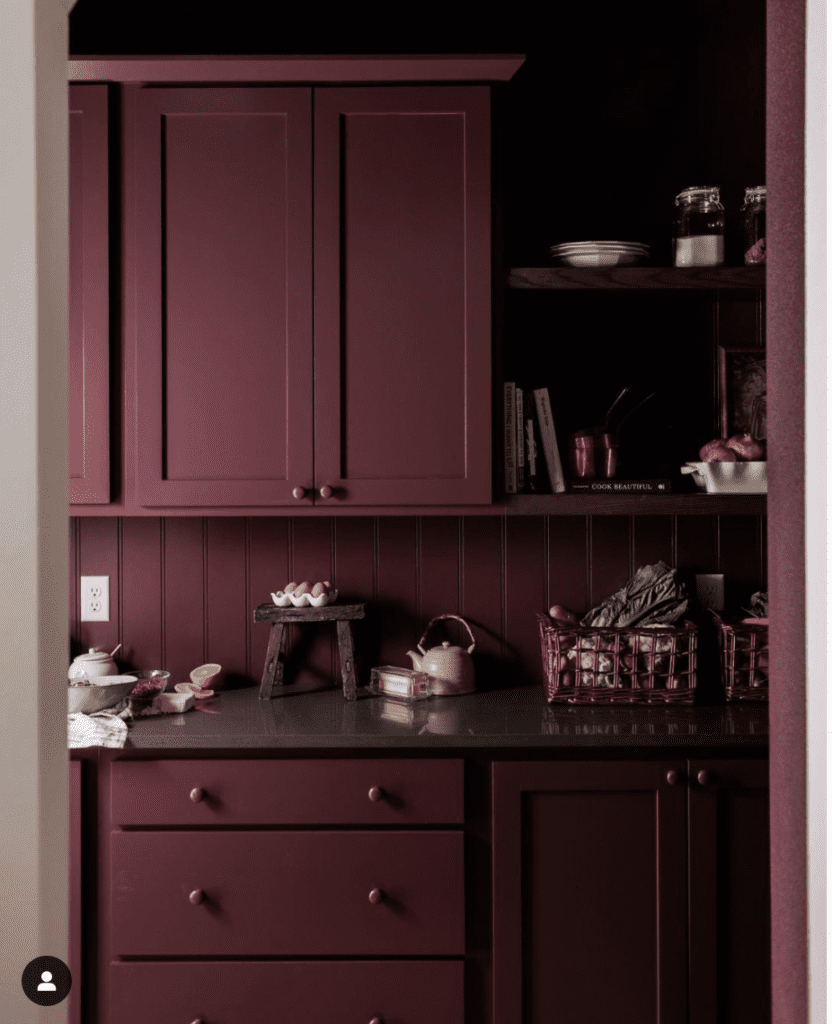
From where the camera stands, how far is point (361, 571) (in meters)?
2.51

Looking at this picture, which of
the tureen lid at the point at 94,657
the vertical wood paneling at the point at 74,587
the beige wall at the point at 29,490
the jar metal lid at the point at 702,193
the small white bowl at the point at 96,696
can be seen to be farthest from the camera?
the vertical wood paneling at the point at 74,587

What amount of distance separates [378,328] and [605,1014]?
162 cm

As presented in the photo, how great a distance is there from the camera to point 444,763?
1.95 meters

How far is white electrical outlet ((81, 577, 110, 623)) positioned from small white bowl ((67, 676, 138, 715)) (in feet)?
1.13

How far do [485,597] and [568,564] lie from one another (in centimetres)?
25

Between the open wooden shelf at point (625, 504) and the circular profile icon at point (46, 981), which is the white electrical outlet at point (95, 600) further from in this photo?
the circular profile icon at point (46, 981)

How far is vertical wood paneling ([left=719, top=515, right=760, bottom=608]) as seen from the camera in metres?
2.52

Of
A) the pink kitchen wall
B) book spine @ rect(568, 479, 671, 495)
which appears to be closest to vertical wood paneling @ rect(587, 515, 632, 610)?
the pink kitchen wall

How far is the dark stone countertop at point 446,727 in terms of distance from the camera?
1940 millimetres

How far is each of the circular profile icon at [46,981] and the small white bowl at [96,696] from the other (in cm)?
134

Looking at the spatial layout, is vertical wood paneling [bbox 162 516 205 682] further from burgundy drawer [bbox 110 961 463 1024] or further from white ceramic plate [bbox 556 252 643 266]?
white ceramic plate [bbox 556 252 643 266]

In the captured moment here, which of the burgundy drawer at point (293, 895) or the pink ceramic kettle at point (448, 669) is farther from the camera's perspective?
the pink ceramic kettle at point (448, 669)

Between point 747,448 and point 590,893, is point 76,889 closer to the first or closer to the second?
point 590,893

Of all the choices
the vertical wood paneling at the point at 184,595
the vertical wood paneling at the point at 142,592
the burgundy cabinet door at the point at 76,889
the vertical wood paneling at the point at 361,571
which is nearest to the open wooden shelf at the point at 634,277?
the vertical wood paneling at the point at 361,571
